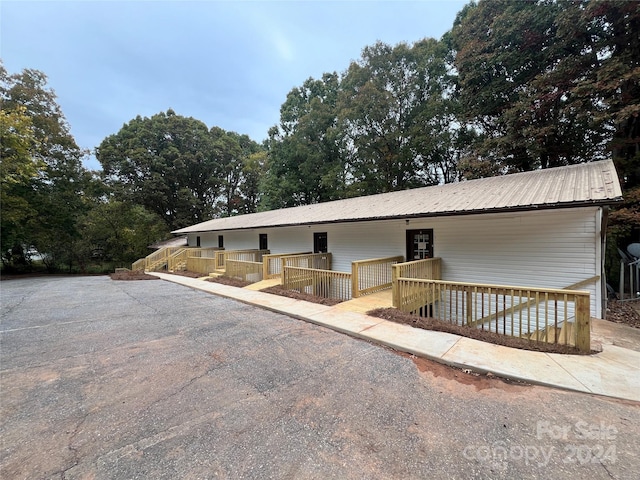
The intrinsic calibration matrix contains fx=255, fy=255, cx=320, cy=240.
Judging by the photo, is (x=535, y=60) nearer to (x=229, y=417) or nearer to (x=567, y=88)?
(x=567, y=88)

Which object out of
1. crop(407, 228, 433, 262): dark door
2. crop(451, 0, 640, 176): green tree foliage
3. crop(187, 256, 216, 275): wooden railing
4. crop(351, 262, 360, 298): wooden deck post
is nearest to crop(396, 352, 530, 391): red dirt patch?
crop(351, 262, 360, 298): wooden deck post

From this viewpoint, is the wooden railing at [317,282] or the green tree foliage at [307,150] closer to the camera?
the wooden railing at [317,282]

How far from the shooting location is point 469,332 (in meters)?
4.48

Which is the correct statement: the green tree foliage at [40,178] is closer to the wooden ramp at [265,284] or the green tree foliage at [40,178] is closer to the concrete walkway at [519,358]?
the wooden ramp at [265,284]

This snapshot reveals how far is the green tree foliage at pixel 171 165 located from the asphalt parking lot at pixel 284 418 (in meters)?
26.5

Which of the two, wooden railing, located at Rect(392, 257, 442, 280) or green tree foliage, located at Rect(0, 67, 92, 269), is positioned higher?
green tree foliage, located at Rect(0, 67, 92, 269)

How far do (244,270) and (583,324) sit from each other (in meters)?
10.2

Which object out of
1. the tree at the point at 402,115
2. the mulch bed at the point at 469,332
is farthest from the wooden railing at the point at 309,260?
the tree at the point at 402,115

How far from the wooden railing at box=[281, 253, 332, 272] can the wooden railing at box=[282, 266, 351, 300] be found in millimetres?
556

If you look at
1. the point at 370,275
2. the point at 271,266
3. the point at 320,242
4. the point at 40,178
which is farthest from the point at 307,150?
the point at 40,178

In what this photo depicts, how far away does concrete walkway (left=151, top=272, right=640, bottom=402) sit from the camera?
9.57 feet

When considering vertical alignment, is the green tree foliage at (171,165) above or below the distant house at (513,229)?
above

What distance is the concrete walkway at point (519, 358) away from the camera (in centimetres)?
292

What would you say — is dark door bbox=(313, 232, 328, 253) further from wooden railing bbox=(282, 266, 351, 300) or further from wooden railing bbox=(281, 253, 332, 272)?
wooden railing bbox=(282, 266, 351, 300)
